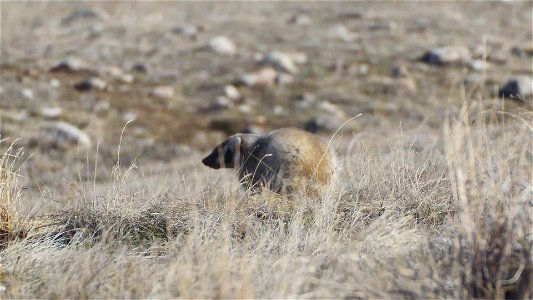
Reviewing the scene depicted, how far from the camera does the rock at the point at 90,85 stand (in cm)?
2007

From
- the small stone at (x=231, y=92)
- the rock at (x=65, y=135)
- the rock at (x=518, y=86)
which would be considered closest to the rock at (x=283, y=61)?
the small stone at (x=231, y=92)

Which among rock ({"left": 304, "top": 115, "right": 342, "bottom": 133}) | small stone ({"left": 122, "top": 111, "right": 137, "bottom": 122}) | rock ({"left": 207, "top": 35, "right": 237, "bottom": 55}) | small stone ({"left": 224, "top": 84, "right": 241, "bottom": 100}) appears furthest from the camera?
rock ({"left": 207, "top": 35, "right": 237, "bottom": 55})

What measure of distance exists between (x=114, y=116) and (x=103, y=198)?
47.2 feet

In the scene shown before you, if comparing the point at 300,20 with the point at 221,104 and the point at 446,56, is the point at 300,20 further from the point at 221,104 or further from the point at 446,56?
the point at 221,104

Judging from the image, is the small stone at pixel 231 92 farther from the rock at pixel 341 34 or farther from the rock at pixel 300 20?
the rock at pixel 300 20

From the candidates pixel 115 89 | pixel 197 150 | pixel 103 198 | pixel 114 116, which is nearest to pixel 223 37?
pixel 115 89

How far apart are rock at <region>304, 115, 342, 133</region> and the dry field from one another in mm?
56

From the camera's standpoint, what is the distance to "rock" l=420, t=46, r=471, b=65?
22.5 meters

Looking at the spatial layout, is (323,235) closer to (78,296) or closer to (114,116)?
(78,296)

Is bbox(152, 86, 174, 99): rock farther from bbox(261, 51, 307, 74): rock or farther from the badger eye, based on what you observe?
the badger eye

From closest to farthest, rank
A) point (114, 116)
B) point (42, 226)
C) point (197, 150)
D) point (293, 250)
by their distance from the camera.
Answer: point (293, 250), point (42, 226), point (197, 150), point (114, 116)

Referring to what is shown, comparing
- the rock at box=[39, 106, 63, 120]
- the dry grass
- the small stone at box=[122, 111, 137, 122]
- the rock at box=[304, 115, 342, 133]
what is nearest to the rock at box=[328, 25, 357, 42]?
the rock at box=[304, 115, 342, 133]

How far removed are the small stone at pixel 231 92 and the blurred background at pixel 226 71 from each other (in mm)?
45

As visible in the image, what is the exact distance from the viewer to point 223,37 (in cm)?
2586
